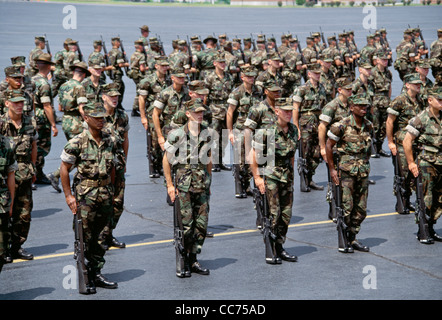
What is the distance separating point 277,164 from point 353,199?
1.38 meters

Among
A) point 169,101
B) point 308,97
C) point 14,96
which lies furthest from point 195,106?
point 308,97

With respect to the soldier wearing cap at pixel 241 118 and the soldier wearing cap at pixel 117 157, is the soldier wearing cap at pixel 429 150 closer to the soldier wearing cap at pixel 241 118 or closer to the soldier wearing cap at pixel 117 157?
the soldier wearing cap at pixel 241 118

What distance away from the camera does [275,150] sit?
31.1 ft

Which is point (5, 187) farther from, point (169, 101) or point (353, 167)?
point (169, 101)

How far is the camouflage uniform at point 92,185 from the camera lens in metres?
8.41

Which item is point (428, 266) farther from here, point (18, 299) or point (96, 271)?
point (18, 299)

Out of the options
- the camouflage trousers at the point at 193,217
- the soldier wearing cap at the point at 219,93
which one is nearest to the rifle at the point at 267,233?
the camouflage trousers at the point at 193,217

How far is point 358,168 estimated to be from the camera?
10031mm

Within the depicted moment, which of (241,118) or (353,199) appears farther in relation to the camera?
(241,118)

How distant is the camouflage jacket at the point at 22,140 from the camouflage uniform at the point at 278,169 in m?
3.09

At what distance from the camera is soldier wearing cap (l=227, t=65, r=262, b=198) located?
13.3 metres

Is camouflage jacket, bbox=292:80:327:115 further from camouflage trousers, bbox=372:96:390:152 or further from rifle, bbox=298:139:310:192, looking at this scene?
camouflage trousers, bbox=372:96:390:152

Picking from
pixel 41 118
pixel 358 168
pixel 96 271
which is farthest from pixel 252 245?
pixel 41 118

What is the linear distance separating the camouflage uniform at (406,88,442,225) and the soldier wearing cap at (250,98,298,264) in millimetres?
2036
